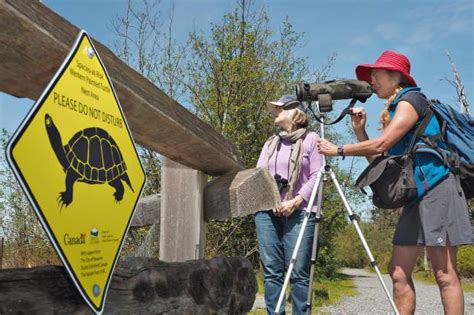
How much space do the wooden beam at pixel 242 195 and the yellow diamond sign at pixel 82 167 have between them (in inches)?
41.1

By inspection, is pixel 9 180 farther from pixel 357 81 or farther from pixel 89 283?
pixel 89 283

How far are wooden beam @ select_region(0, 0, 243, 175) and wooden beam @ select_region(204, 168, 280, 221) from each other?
16 cm

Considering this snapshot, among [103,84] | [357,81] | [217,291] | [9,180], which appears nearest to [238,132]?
[9,180]

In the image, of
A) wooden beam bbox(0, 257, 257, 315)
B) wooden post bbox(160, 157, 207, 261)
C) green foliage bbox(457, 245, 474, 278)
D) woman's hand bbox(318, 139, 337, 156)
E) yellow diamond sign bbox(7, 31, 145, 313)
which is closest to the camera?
yellow diamond sign bbox(7, 31, 145, 313)

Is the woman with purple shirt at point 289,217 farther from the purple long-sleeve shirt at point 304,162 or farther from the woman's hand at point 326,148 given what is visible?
the woman's hand at point 326,148

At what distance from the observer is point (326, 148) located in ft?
9.87

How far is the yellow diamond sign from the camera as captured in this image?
1050 mm

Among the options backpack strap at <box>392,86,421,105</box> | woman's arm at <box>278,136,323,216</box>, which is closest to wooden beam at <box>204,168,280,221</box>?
woman's arm at <box>278,136,323,216</box>

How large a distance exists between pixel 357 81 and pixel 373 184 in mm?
704

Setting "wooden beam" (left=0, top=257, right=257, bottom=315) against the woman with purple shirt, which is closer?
"wooden beam" (left=0, top=257, right=257, bottom=315)

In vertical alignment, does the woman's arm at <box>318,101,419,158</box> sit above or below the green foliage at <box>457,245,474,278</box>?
above

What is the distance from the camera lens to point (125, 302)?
152 centimetres

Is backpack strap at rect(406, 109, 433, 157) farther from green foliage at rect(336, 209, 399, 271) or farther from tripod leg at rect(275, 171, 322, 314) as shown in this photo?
green foliage at rect(336, 209, 399, 271)

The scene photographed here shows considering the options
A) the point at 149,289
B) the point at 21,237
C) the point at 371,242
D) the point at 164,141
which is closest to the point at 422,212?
the point at 164,141
